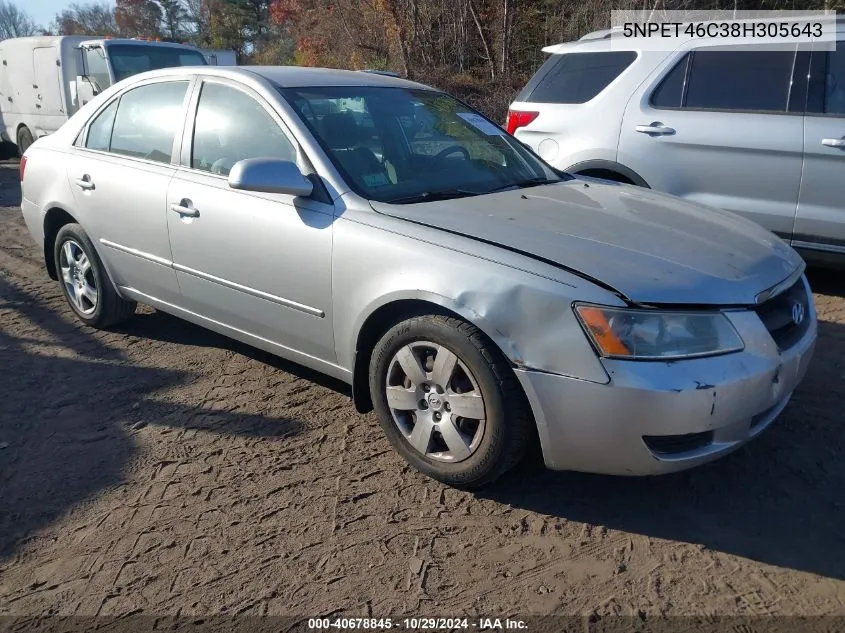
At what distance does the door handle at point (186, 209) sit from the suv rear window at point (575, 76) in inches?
134

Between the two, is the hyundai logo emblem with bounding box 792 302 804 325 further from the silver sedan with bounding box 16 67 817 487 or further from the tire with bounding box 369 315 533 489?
the tire with bounding box 369 315 533 489

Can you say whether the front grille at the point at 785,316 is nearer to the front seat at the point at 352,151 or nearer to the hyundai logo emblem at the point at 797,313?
the hyundai logo emblem at the point at 797,313

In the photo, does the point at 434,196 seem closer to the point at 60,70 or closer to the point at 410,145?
the point at 410,145

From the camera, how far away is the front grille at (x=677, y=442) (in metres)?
2.68

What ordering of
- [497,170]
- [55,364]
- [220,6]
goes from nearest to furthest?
1. [497,170]
2. [55,364]
3. [220,6]

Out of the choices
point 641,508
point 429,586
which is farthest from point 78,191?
point 641,508

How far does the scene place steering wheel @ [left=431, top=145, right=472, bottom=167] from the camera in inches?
151

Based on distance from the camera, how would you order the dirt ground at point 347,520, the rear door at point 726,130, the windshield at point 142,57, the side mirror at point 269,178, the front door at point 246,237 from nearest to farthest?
the dirt ground at point 347,520, the side mirror at point 269,178, the front door at point 246,237, the rear door at point 726,130, the windshield at point 142,57

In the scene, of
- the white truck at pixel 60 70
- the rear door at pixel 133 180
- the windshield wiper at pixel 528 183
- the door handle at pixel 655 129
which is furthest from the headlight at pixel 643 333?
the white truck at pixel 60 70

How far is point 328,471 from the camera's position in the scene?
3.32m

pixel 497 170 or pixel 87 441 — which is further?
pixel 497 170

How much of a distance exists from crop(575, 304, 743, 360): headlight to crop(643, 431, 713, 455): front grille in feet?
0.99

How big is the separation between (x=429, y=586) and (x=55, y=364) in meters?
3.04

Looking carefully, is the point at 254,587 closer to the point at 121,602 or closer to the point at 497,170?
the point at 121,602
